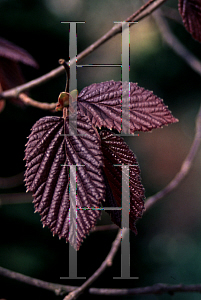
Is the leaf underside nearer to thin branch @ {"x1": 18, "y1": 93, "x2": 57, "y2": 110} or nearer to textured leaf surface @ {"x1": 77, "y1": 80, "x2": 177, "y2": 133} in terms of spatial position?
textured leaf surface @ {"x1": 77, "y1": 80, "x2": 177, "y2": 133}

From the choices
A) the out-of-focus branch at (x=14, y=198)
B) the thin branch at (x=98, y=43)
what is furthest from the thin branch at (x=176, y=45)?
the out-of-focus branch at (x=14, y=198)

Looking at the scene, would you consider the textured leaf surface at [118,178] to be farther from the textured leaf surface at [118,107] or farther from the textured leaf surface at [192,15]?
the textured leaf surface at [192,15]

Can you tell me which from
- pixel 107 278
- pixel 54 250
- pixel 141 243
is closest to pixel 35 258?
pixel 54 250

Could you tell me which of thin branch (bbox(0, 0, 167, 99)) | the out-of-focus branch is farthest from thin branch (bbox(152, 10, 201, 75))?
the out-of-focus branch

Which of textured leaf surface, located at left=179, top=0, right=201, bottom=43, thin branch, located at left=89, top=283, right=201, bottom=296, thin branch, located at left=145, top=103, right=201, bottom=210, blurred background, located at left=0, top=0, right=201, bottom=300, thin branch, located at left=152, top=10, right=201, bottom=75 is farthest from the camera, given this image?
blurred background, located at left=0, top=0, right=201, bottom=300

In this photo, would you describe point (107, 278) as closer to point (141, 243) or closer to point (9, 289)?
point (141, 243)

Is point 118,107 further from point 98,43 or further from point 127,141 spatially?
point 127,141

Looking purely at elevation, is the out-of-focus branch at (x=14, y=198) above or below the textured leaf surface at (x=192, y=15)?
below
